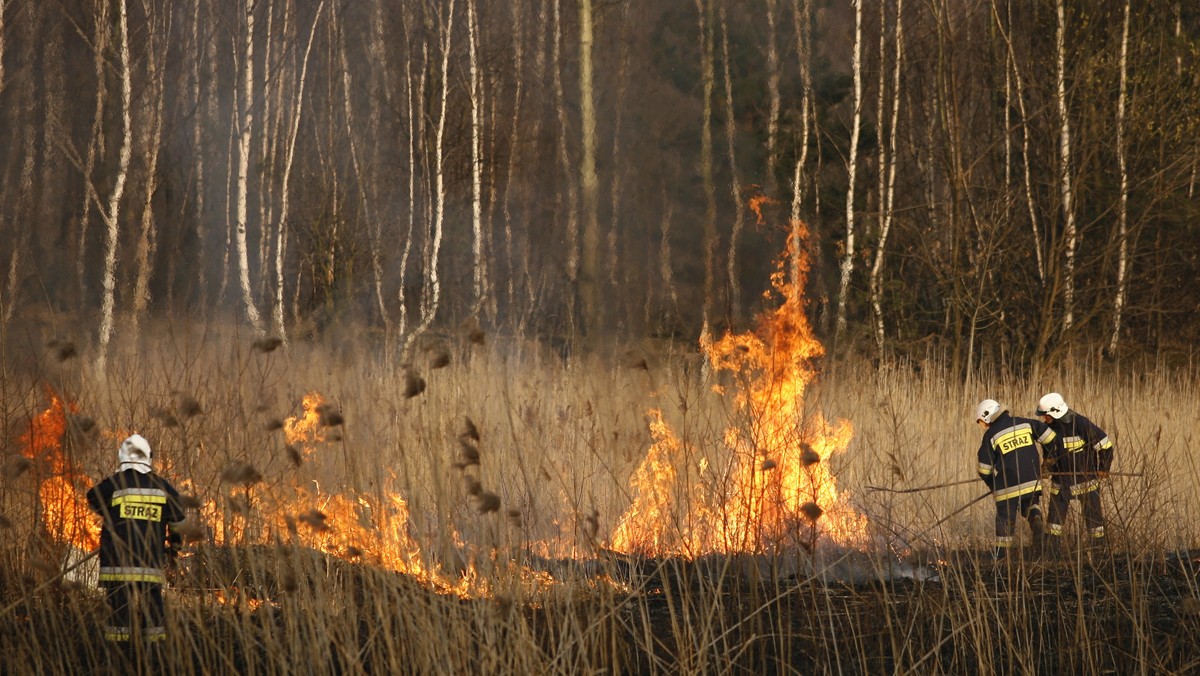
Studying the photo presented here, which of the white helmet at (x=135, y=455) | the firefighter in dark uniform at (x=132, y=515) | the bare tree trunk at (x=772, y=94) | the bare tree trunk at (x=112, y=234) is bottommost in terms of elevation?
the firefighter in dark uniform at (x=132, y=515)

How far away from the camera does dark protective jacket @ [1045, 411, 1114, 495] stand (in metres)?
8.09

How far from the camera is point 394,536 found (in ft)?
20.5

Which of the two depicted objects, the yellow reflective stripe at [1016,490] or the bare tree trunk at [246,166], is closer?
the yellow reflective stripe at [1016,490]

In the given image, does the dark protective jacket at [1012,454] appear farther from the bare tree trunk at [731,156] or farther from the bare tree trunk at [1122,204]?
the bare tree trunk at [731,156]

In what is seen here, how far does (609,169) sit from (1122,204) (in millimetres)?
15677

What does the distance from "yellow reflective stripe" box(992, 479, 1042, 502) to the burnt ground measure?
1518 mm

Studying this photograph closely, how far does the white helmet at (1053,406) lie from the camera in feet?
28.5

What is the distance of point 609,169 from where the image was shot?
28.9 m

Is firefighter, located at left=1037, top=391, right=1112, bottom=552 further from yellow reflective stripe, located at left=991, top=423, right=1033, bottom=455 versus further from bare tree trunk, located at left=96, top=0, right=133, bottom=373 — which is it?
bare tree trunk, located at left=96, top=0, right=133, bottom=373

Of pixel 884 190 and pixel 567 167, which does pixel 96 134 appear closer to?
pixel 567 167

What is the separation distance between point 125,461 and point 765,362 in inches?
167

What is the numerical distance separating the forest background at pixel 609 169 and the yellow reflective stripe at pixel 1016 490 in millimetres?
2360

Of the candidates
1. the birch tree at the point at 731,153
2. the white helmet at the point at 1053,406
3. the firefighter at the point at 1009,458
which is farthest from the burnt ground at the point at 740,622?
the birch tree at the point at 731,153

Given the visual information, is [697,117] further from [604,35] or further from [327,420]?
[327,420]
